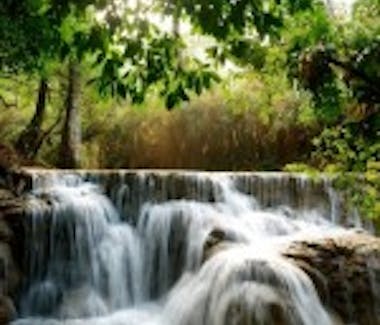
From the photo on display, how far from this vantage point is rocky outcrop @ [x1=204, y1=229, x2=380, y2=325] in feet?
30.8

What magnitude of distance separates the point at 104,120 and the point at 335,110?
15.4 meters

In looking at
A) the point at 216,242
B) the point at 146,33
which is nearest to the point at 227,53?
the point at 146,33

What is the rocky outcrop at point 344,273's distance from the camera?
30.8ft

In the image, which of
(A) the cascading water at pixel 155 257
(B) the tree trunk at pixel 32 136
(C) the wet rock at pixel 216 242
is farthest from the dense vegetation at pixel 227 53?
(C) the wet rock at pixel 216 242

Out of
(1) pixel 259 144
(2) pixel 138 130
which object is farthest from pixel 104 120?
(1) pixel 259 144

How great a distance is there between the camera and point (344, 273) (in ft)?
31.2

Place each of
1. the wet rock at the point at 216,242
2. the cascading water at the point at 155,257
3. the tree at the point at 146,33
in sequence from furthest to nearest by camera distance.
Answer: the wet rock at the point at 216,242 < the cascading water at the point at 155,257 < the tree at the point at 146,33

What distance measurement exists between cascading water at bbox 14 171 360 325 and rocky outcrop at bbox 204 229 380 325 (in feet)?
0.80

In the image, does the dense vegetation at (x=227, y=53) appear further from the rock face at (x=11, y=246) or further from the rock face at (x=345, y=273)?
the rock face at (x=11, y=246)

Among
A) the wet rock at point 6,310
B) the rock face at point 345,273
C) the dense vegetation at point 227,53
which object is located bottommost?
the wet rock at point 6,310

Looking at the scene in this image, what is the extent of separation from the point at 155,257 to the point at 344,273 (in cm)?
311

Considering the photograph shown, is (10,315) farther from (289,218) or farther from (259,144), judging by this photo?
(259,144)

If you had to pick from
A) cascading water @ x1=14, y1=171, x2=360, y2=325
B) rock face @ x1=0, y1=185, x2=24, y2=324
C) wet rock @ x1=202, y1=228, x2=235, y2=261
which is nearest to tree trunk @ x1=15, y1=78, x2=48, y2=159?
cascading water @ x1=14, y1=171, x2=360, y2=325

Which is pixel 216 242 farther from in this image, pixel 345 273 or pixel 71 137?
pixel 71 137
